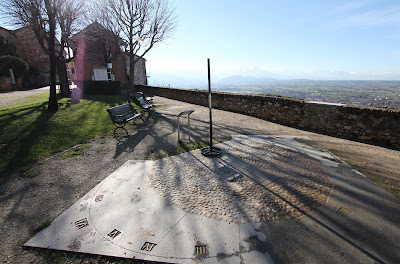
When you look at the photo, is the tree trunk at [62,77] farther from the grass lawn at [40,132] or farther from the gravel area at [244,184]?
the gravel area at [244,184]

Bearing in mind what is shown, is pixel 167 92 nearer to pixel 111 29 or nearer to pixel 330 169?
pixel 111 29

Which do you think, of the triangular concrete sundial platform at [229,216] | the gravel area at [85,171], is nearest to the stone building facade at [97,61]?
the gravel area at [85,171]

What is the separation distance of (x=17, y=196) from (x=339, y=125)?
30.4ft

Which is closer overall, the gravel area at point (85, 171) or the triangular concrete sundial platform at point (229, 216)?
the triangular concrete sundial platform at point (229, 216)

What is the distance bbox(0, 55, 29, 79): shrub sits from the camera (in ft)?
76.4

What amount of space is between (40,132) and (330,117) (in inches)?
415

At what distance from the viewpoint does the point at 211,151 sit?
5.37 meters

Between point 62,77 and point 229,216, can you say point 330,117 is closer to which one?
point 229,216

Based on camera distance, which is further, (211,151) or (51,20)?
(51,20)

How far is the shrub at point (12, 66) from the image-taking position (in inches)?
916

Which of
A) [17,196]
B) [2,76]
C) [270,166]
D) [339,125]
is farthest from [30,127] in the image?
[2,76]

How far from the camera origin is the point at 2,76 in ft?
74.8

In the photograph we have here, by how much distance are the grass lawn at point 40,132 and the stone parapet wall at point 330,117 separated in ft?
23.4

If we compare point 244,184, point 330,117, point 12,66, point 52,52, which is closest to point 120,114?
point 244,184
